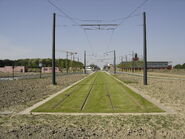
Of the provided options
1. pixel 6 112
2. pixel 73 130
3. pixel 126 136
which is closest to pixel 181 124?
pixel 126 136

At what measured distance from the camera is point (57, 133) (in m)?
7.05

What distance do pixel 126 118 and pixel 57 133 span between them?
3.05m

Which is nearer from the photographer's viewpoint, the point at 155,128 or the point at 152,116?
the point at 155,128

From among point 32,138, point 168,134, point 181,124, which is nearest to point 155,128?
point 168,134

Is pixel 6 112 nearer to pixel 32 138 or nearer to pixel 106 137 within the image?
pixel 32 138

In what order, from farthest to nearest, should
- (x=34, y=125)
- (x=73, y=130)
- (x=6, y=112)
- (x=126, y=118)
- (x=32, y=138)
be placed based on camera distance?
(x=6, y=112), (x=126, y=118), (x=34, y=125), (x=73, y=130), (x=32, y=138)

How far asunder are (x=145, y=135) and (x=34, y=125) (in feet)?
12.1

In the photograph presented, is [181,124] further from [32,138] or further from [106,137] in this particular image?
[32,138]

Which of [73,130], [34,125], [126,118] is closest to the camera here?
[73,130]

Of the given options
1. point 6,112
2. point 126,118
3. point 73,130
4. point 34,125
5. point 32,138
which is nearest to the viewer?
point 32,138

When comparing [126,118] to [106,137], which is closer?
[106,137]

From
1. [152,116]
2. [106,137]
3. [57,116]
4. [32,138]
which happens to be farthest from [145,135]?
[57,116]

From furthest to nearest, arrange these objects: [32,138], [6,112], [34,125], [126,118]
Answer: [6,112]
[126,118]
[34,125]
[32,138]

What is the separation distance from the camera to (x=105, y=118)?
896 centimetres
